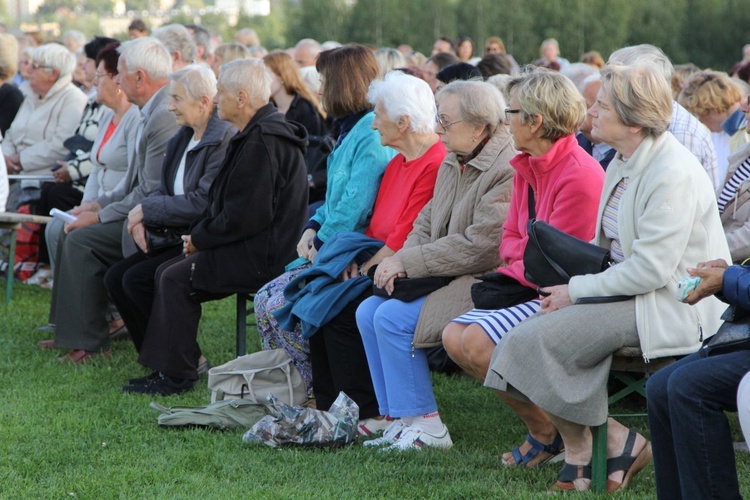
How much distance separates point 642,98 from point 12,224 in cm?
545

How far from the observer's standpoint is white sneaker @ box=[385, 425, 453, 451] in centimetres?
454

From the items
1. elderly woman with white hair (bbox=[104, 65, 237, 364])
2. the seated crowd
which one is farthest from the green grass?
elderly woman with white hair (bbox=[104, 65, 237, 364])

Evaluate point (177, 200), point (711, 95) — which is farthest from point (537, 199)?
point (711, 95)

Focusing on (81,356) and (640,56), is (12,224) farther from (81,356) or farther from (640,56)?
(640,56)

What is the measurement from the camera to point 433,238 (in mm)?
4793

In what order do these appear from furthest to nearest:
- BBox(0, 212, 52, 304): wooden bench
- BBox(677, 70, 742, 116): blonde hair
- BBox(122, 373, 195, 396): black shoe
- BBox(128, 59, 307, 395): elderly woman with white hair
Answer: BBox(0, 212, 52, 304): wooden bench → BBox(677, 70, 742, 116): blonde hair → BBox(122, 373, 195, 396): black shoe → BBox(128, 59, 307, 395): elderly woman with white hair

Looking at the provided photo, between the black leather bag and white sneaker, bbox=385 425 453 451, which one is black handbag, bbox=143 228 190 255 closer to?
the black leather bag

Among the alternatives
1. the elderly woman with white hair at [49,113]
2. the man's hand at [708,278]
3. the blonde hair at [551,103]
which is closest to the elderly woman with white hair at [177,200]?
the blonde hair at [551,103]

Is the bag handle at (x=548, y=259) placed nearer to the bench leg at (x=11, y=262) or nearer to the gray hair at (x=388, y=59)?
the gray hair at (x=388, y=59)

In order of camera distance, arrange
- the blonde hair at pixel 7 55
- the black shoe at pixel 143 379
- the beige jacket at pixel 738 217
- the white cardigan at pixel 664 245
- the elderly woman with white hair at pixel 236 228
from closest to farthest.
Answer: the white cardigan at pixel 664 245 → the beige jacket at pixel 738 217 → the elderly woman with white hair at pixel 236 228 → the black shoe at pixel 143 379 → the blonde hair at pixel 7 55

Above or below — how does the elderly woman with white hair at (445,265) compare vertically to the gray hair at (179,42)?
below

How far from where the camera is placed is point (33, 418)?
16.9 feet

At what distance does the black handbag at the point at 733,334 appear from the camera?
3.32 m

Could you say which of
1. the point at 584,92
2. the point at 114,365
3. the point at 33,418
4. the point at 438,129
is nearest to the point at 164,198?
the point at 114,365
